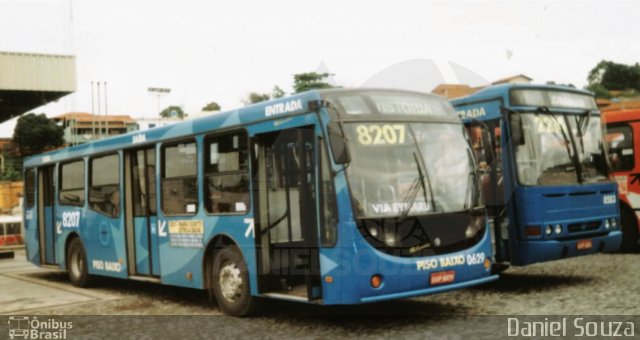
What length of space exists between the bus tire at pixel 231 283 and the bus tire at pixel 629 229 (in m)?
8.76

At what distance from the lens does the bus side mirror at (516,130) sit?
1041cm

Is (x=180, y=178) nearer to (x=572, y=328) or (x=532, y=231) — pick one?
(x=532, y=231)

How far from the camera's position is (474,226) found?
8.66 metres

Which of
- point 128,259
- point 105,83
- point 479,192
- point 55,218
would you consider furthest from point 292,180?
point 105,83

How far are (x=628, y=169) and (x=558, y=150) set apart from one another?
15.3 feet

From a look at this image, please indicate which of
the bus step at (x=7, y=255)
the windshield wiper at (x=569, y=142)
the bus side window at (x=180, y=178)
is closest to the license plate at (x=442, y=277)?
the windshield wiper at (x=569, y=142)

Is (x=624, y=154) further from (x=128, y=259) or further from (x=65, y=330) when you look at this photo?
(x=65, y=330)

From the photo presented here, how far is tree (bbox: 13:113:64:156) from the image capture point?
8738 cm

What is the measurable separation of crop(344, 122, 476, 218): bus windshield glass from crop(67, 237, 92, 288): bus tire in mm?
8052

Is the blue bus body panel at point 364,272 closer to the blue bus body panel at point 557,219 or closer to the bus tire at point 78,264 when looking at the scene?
the blue bus body panel at point 557,219

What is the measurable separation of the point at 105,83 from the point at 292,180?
6105 cm

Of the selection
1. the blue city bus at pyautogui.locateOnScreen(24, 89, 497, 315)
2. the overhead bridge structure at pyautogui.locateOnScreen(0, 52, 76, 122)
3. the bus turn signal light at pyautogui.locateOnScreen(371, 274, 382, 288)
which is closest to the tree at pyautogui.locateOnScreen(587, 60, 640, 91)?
the overhead bridge structure at pyautogui.locateOnScreen(0, 52, 76, 122)

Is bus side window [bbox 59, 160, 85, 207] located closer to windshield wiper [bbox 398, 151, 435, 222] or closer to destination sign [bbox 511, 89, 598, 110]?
windshield wiper [bbox 398, 151, 435, 222]

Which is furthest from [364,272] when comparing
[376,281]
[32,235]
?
[32,235]
